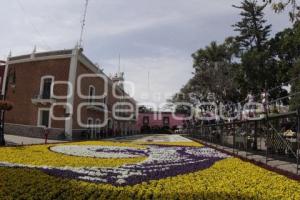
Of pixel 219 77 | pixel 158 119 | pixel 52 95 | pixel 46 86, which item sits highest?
pixel 219 77

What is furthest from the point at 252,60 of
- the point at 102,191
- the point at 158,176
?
the point at 102,191

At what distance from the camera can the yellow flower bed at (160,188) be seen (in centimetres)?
673

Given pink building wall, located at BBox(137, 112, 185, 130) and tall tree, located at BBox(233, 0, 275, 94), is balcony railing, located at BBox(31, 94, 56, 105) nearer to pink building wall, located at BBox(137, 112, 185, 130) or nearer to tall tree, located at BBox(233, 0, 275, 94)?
tall tree, located at BBox(233, 0, 275, 94)

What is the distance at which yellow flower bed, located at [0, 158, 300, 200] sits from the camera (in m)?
6.73

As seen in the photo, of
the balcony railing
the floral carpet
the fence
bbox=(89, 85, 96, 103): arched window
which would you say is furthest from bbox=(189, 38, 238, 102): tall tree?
the floral carpet

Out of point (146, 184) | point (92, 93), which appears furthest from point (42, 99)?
point (146, 184)

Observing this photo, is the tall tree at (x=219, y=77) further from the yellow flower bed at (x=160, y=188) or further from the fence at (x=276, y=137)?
the yellow flower bed at (x=160, y=188)

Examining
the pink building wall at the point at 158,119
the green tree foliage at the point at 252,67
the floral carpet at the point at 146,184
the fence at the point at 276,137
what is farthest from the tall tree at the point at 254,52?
the pink building wall at the point at 158,119

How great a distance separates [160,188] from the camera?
762cm

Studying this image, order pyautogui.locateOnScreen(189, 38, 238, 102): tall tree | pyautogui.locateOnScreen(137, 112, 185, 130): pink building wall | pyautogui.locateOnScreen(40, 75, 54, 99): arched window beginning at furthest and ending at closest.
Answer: pyautogui.locateOnScreen(137, 112, 185, 130): pink building wall → pyautogui.locateOnScreen(189, 38, 238, 102): tall tree → pyautogui.locateOnScreen(40, 75, 54, 99): arched window

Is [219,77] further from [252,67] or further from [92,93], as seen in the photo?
[92,93]

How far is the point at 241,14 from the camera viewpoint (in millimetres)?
35250

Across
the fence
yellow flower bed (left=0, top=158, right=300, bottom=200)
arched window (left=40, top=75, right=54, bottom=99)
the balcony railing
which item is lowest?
yellow flower bed (left=0, top=158, right=300, bottom=200)

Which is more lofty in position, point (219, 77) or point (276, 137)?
point (219, 77)
